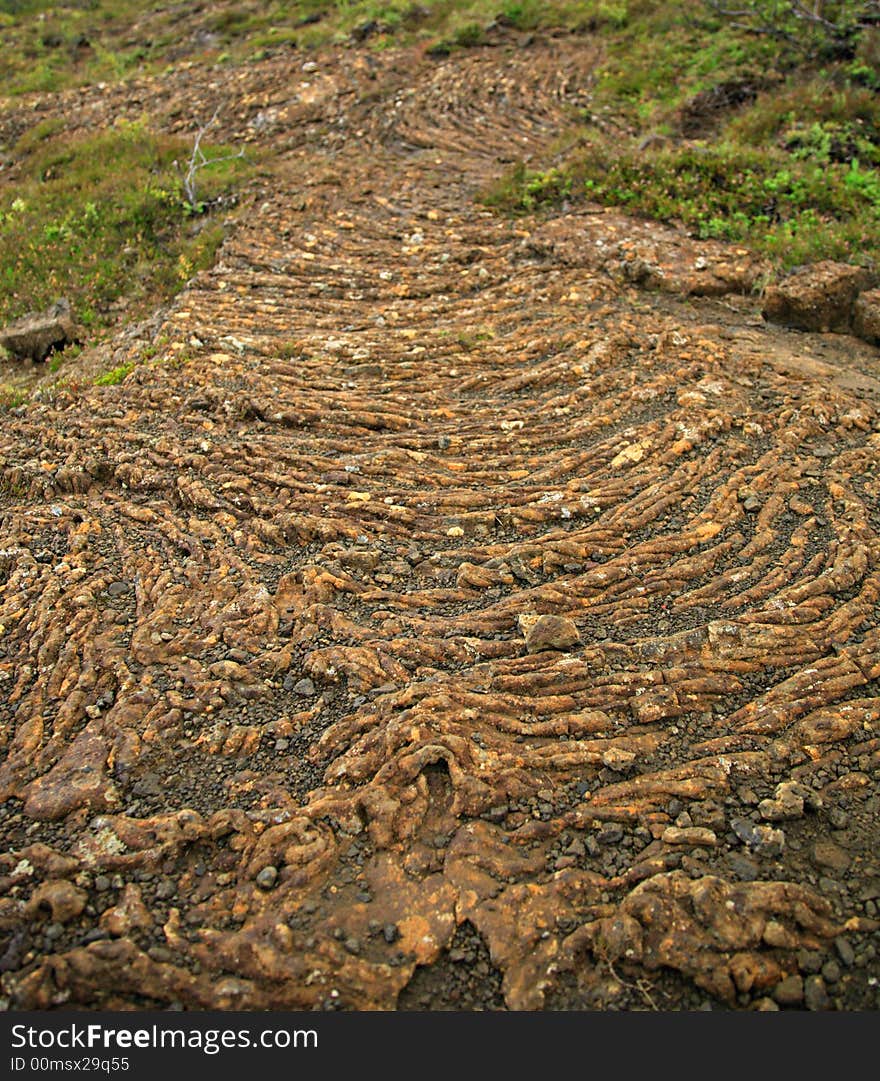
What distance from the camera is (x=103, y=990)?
321 centimetres

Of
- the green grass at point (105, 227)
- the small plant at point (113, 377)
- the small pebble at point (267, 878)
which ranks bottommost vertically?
the small pebble at point (267, 878)

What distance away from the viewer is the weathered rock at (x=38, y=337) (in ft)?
29.5

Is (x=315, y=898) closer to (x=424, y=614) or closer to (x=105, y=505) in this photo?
(x=424, y=614)

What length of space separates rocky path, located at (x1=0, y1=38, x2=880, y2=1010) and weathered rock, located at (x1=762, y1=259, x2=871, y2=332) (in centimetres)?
34

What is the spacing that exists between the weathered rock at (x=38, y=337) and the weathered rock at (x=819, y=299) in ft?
26.2

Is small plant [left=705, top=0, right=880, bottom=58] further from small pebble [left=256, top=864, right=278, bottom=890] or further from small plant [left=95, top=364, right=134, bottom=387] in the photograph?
small pebble [left=256, top=864, right=278, bottom=890]

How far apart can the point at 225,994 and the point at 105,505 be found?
410cm

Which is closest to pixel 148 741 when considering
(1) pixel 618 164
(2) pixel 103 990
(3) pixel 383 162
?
(2) pixel 103 990

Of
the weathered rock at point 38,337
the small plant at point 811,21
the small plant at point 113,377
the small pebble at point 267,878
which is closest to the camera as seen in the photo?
the small pebble at point 267,878

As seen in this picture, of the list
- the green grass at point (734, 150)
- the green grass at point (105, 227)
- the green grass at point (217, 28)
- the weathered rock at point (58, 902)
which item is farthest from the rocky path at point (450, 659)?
the green grass at point (217, 28)

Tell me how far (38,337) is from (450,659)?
7.15 metres

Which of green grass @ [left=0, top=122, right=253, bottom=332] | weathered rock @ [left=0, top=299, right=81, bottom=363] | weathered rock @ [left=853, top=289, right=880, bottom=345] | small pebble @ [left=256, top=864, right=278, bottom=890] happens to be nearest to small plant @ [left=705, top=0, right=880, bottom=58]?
weathered rock @ [left=853, top=289, right=880, bottom=345]

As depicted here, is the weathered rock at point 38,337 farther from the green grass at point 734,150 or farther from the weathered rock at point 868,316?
the weathered rock at point 868,316

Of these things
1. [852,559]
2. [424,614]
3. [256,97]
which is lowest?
[852,559]
